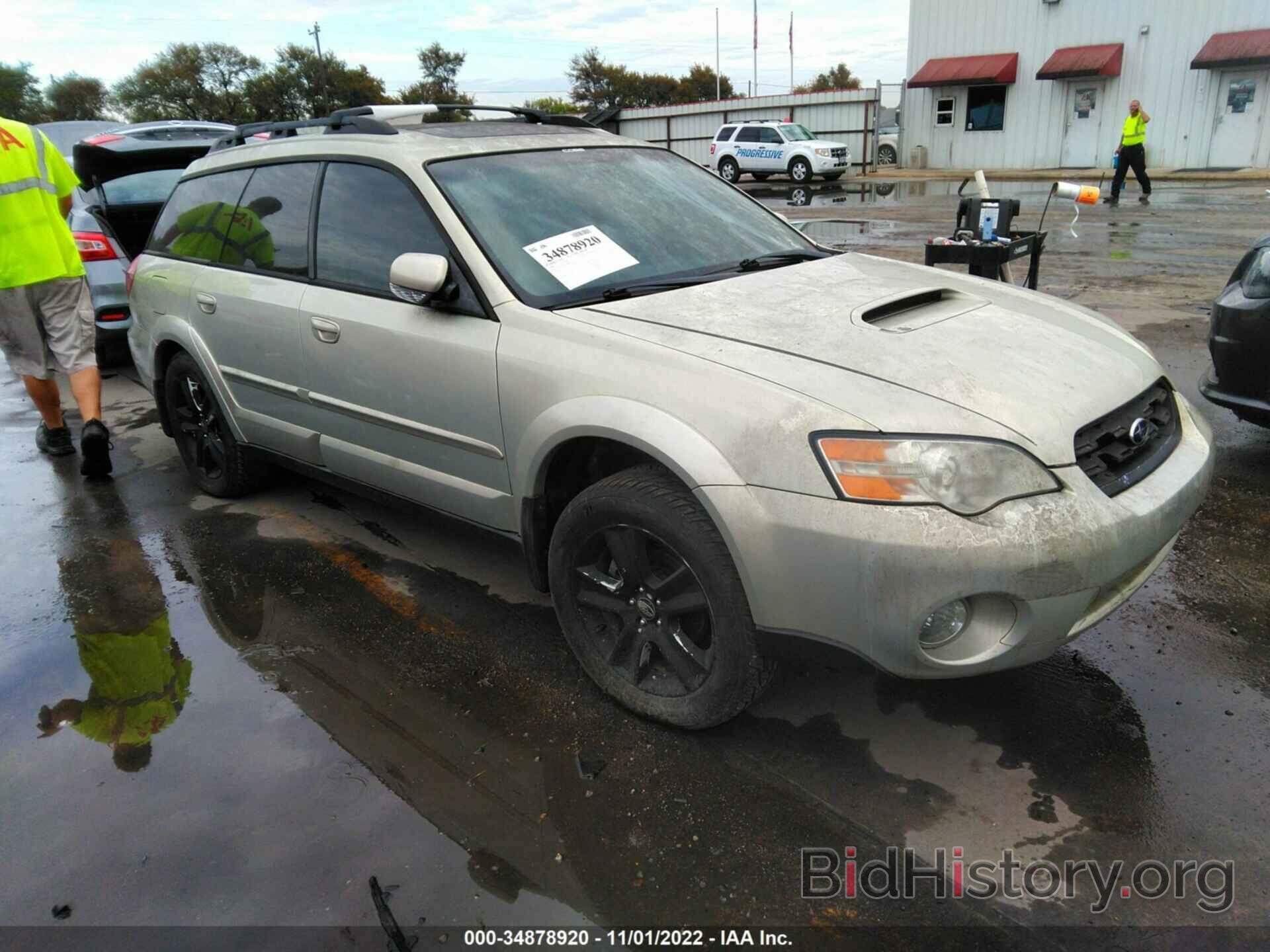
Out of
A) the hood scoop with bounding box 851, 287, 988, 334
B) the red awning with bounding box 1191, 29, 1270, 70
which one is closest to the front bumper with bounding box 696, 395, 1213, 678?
the hood scoop with bounding box 851, 287, 988, 334

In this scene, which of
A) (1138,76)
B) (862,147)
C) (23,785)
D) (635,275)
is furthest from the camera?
(862,147)

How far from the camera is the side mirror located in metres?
2.90

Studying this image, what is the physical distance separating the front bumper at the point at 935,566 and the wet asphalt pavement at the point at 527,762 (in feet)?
0.64

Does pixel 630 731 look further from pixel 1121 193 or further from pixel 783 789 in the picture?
pixel 1121 193

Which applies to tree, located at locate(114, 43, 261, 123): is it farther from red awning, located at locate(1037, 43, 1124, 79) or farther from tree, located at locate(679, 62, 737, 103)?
red awning, located at locate(1037, 43, 1124, 79)

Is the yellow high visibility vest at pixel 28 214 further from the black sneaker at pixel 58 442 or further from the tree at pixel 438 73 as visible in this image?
the tree at pixel 438 73

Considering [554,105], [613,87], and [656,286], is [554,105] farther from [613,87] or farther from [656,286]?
[656,286]

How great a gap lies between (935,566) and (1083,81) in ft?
98.4

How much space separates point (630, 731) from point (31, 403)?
6.50 meters

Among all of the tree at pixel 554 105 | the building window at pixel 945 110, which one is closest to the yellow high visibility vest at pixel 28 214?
the building window at pixel 945 110

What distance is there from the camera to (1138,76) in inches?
1022

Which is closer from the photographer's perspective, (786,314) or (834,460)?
(834,460)

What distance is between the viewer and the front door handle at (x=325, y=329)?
3.51 meters

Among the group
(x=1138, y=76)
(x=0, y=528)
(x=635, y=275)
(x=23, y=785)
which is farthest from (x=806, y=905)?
(x=1138, y=76)
